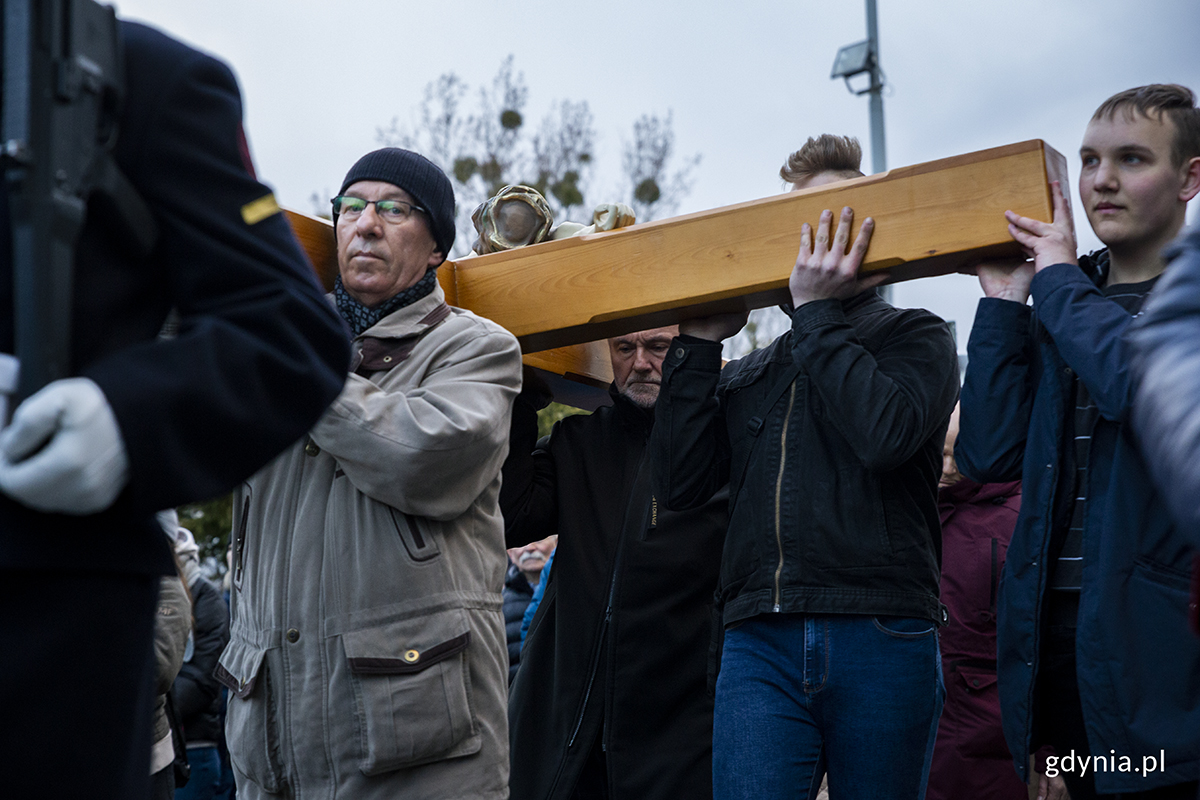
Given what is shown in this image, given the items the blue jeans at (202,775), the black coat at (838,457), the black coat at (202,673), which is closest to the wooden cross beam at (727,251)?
the black coat at (838,457)

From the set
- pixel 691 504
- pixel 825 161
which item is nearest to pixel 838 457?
pixel 691 504

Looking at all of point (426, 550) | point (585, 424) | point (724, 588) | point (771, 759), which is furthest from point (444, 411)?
point (585, 424)

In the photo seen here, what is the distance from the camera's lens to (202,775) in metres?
5.86

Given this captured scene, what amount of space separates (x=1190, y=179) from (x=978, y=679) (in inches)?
84.3

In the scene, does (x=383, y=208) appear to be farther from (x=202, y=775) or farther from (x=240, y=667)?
(x=202, y=775)

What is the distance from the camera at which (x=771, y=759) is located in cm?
272

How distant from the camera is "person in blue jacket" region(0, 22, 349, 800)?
1.19 meters

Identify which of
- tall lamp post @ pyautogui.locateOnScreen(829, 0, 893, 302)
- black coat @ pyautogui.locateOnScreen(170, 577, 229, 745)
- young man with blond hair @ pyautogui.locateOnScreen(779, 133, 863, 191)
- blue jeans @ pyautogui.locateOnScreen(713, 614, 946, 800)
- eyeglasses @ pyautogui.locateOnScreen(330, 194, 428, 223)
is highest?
tall lamp post @ pyautogui.locateOnScreen(829, 0, 893, 302)

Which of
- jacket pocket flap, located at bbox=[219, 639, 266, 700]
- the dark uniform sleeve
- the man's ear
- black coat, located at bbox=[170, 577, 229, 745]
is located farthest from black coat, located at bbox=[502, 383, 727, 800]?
black coat, located at bbox=[170, 577, 229, 745]

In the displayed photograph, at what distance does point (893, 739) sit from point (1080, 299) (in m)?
1.05

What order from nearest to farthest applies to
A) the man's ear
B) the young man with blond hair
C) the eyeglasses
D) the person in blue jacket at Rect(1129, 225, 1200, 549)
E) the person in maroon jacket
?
1. the person in blue jacket at Rect(1129, 225, 1200, 549)
2. the man's ear
3. the eyeglasses
4. the young man with blond hair
5. the person in maroon jacket

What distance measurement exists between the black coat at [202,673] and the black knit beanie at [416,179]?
347cm

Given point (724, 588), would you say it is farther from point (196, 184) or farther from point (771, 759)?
point (196, 184)

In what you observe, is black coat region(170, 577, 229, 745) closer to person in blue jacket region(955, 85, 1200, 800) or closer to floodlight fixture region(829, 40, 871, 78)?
person in blue jacket region(955, 85, 1200, 800)
